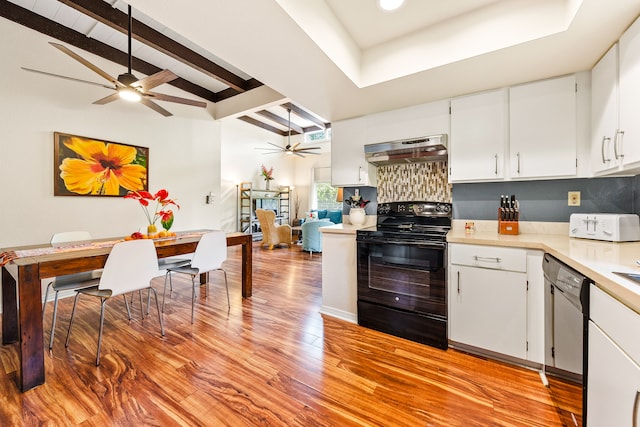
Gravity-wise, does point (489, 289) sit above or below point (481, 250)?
below

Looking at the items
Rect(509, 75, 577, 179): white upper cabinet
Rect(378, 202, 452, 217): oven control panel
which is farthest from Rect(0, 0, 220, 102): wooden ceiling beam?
Rect(509, 75, 577, 179): white upper cabinet

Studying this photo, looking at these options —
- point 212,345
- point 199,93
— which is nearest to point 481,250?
point 212,345

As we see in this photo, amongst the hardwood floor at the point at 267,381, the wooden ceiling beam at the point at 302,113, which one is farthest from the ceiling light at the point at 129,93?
the wooden ceiling beam at the point at 302,113

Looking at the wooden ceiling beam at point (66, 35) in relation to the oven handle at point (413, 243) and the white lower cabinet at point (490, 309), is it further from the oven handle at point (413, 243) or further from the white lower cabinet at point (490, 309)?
the white lower cabinet at point (490, 309)

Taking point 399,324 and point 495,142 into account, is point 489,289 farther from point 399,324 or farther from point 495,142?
point 495,142

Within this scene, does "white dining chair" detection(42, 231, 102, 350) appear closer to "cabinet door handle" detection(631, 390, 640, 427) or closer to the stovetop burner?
the stovetop burner

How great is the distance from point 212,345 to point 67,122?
316 cm

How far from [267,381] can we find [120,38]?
13.6 feet

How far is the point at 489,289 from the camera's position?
180 centimetres

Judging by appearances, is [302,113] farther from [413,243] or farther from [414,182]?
[413,243]

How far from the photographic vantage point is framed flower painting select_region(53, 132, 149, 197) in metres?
2.97

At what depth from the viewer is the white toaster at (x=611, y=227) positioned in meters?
1.55

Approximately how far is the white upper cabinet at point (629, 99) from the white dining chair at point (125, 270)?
121 inches

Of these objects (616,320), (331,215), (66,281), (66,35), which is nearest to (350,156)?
(616,320)
